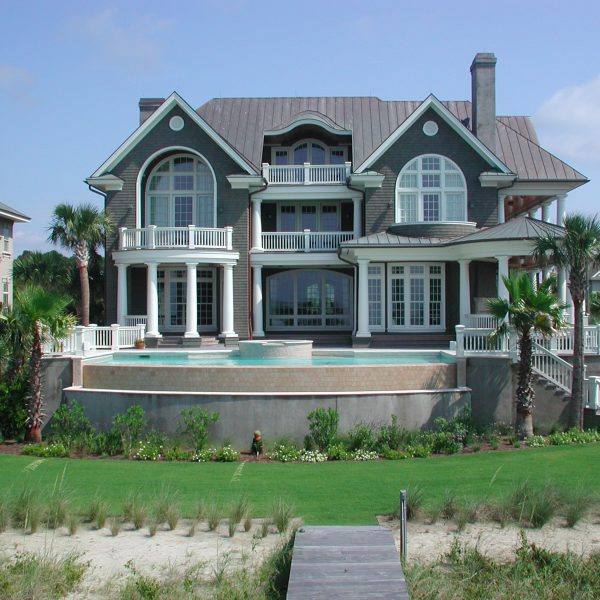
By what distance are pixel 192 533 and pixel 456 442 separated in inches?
385

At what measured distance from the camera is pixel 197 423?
17984mm

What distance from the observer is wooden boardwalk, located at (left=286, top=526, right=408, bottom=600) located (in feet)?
24.6

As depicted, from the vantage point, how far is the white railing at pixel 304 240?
A: 31.7m

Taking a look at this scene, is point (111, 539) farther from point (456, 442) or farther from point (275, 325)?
point (275, 325)

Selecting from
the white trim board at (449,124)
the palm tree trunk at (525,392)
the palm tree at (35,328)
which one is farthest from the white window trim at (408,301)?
the palm tree at (35,328)

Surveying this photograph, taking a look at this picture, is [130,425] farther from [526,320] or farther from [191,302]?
[191,302]

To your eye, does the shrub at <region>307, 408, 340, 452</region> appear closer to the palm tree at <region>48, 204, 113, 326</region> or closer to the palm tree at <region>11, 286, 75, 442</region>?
the palm tree at <region>11, 286, 75, 442</region>

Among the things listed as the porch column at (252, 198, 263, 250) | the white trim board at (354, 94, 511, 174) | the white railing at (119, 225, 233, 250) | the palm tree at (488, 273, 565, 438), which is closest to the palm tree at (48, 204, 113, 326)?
the white railing at (119, 225, 233, 250)

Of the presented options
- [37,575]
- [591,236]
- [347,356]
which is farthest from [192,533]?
[347,356]

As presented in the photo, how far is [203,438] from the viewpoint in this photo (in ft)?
58.9

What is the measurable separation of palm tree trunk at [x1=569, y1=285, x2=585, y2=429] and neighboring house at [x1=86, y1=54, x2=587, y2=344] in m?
8.10

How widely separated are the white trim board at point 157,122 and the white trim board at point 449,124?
5069 mm

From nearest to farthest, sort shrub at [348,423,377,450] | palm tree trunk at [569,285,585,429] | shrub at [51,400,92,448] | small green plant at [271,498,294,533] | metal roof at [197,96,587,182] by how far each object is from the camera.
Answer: small green plant at [271,498,294,533] → shrub at [348,423,377,450] → shrub at [51,400,92,448] → palm tree trunk at [569,285,585,429] → metal roof at [197,96,587,182]

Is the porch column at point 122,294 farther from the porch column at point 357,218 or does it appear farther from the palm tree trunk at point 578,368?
the palm tree trunk at point 578,368
